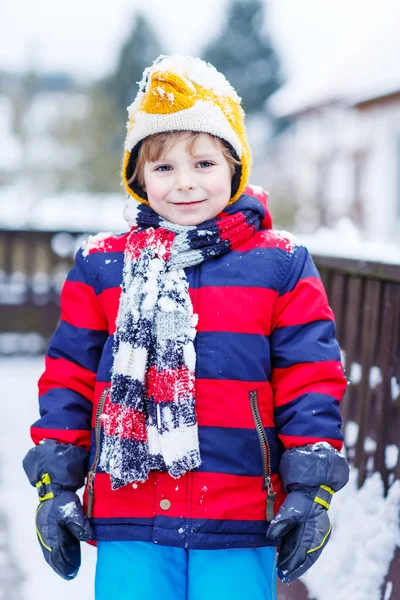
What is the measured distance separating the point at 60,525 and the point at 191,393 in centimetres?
49

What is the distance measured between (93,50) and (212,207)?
51.5m

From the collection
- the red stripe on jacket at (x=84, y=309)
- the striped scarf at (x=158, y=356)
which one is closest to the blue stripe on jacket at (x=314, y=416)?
the striped scarf at (x=158, y=356)

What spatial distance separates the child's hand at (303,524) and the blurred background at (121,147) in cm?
74

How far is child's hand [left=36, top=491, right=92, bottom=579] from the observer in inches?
82.0

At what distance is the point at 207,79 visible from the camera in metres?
2.20

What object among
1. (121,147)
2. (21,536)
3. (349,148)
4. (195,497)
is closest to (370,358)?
(195,497)

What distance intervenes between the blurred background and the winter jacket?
660 mm

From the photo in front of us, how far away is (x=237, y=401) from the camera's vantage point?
6.64ft

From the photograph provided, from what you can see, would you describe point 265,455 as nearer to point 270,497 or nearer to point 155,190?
point 270,497

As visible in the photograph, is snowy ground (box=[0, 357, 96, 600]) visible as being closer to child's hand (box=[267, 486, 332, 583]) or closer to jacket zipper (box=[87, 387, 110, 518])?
jacket zipper (box=[87, 387, 110, 518])

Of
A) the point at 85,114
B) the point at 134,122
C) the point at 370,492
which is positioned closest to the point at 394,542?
the point at 370,492

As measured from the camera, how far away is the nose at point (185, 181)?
2092 mm

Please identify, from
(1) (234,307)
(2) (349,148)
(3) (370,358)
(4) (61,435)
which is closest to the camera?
(1) (234,307)

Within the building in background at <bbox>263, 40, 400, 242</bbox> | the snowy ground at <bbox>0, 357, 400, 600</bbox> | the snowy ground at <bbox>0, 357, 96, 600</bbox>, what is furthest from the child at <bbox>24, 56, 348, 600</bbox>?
the building in background at <bbox>263, 40, 400, 242</bbox>
